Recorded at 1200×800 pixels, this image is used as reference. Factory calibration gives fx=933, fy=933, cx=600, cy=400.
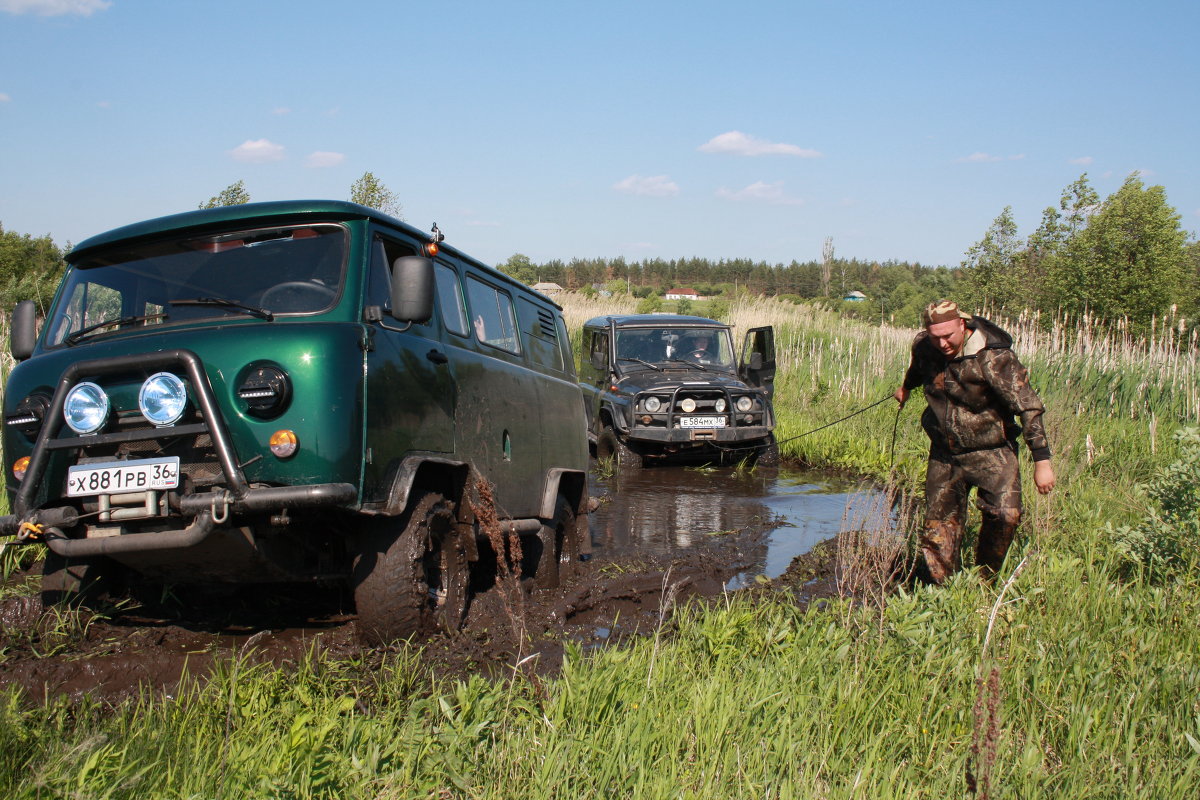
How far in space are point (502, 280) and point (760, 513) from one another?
4072 mm

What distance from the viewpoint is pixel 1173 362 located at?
451 inches

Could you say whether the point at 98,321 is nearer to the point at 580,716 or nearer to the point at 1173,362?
the point at 580,716

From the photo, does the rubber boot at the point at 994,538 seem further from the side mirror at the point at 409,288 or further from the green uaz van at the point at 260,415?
the side mirror at the point at 409,288

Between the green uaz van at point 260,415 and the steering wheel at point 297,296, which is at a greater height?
the steering wheel at point 297,296

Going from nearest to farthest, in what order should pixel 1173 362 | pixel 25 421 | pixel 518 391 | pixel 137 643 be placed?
pixel 25 421 < pixel 137 643 < pixel 518 391 < pixel 1173 362

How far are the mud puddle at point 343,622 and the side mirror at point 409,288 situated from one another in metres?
1.34

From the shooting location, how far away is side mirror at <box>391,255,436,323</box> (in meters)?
4.24

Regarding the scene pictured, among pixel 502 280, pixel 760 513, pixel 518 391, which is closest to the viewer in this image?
pixel 518 391

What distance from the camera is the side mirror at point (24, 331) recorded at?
4844 mm

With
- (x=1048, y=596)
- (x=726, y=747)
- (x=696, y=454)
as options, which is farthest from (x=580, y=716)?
(x=696, y=454)

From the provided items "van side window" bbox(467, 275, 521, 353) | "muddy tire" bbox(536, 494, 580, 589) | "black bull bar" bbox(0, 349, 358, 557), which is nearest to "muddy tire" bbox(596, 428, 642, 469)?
"muddy tire" bbox(536, 494, 580, 589)

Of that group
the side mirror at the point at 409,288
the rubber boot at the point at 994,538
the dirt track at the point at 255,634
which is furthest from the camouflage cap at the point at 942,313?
the side mirror at the point at 409,288

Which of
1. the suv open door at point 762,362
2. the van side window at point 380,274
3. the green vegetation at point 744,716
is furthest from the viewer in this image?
the suv open door at point 762,362

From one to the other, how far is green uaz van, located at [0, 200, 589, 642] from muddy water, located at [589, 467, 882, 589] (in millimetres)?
2611
